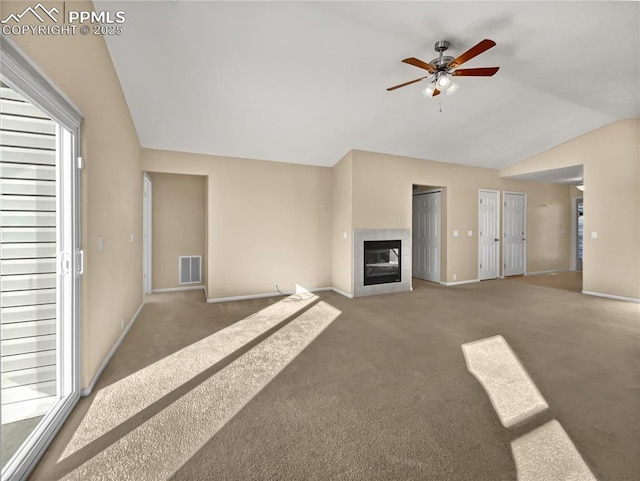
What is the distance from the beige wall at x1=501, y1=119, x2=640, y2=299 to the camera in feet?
16.5

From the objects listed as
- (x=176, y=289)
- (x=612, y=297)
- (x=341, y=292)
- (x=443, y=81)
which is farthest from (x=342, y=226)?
(x=612, y=297)

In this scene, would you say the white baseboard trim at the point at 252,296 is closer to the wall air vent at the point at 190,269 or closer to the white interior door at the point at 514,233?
the wall air vent at the point at 190,269

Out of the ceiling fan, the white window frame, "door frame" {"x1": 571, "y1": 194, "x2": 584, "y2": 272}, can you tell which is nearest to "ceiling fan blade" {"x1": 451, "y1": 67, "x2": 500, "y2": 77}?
the ceiling fan

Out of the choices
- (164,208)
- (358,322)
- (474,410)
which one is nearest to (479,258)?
(358,322)

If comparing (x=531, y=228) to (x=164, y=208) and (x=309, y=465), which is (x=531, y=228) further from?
(x=164, y=208)

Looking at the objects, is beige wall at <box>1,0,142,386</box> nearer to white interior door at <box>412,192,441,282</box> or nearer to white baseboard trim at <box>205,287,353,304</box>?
white baseboard trim at <box>205,287,353,304</box>

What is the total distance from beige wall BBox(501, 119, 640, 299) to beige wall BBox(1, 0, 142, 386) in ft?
25.6

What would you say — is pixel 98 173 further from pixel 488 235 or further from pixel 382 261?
pixel 488 235

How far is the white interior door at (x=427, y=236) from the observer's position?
667cm

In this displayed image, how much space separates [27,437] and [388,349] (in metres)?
2.82

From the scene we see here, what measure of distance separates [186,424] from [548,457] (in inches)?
84.8

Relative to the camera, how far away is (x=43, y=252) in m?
1.94

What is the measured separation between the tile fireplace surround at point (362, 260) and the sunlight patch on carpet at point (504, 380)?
7.88 ft

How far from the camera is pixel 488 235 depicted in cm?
702
